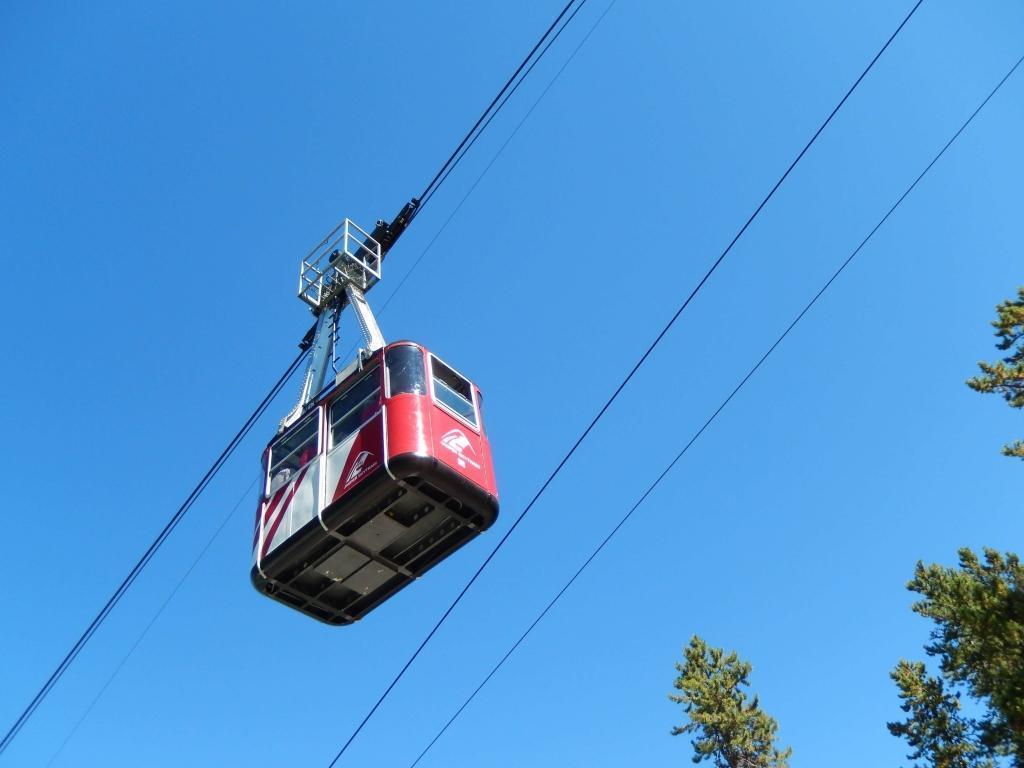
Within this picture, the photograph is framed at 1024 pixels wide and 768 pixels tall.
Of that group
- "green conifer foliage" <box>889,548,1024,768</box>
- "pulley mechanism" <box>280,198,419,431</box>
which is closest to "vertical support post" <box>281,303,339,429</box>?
"pulley mechanism" <box>280,198,419,431</box>

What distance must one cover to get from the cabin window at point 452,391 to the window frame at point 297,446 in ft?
5.99

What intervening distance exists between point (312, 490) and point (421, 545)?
1658 mm

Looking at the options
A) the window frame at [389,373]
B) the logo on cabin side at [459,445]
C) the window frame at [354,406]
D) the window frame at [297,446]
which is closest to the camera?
the logo on cabin side at [459,445]

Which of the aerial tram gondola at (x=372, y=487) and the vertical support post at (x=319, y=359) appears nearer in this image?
the aerial tram gondola at (x=372, y=487)

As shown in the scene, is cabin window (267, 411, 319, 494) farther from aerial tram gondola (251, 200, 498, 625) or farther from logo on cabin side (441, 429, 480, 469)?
logo on cabin side (441, 429, 480, 469)

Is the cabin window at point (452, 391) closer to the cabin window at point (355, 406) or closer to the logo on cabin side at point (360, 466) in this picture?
the cabin window at point (355, 406)

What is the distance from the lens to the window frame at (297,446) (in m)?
11.8

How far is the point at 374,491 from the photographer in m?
10.4

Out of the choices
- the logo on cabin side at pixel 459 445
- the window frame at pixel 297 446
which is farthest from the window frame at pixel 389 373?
the window frame at pixel 297 446

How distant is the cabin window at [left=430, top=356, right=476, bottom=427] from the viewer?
468 inches

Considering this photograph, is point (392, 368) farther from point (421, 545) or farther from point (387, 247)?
point (387, 247)

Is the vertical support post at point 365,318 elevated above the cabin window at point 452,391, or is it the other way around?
the vertical support post at point 365,318

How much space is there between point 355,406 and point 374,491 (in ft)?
6.22

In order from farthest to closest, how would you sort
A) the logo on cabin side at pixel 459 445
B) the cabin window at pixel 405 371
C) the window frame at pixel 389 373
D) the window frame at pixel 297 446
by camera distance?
the window frame at pixel 297 446, the cabin window at pixel 405 371, the window frame at pixel 389 373, the logo on cabin side at pixel 459 445
